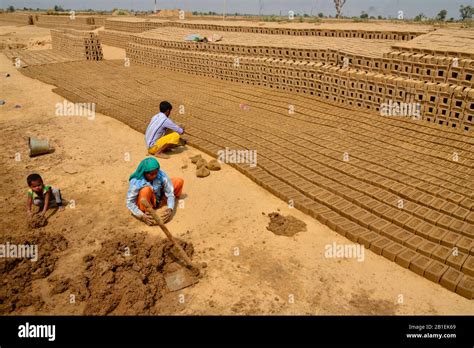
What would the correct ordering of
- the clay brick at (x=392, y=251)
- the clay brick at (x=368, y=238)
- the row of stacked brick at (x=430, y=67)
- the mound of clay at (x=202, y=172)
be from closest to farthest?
the clay brick at (x=392, y=251) < the clay brick at (x=368, y=238) < the mound of clay at (x=202, y=172) < the row of stacked brick at (x=430, y=67)

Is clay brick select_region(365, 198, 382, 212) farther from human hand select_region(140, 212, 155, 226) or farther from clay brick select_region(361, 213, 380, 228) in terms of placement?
human hand select_region(140, 212, 155, 226)

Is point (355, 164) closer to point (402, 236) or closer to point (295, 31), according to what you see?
point (402, 236)

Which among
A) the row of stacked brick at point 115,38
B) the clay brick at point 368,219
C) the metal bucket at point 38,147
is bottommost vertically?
the clay brick at point 368,219

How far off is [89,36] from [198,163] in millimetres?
12544

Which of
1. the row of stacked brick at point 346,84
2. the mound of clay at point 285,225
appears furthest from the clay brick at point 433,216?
the row of stacked brick at point 346,84

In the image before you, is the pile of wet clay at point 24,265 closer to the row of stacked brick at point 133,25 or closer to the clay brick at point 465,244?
the clay brick at point 465,244

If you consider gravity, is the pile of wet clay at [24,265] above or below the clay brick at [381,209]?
below

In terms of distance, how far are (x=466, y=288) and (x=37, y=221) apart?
15.5ft

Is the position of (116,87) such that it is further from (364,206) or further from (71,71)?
(364,206)

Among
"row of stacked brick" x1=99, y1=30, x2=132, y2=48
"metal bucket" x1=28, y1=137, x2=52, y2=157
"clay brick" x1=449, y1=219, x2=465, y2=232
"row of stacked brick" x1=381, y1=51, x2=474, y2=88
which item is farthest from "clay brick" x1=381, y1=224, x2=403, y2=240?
"row of stacked brick" x1=99, y1=30, x2=132, y2=48

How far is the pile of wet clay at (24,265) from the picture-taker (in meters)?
3.35

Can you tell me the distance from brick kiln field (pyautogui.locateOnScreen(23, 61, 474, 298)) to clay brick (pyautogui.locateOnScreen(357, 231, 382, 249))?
0.01 metres

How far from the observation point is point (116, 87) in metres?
10.8

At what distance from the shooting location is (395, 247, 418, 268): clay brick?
12.2 feet
